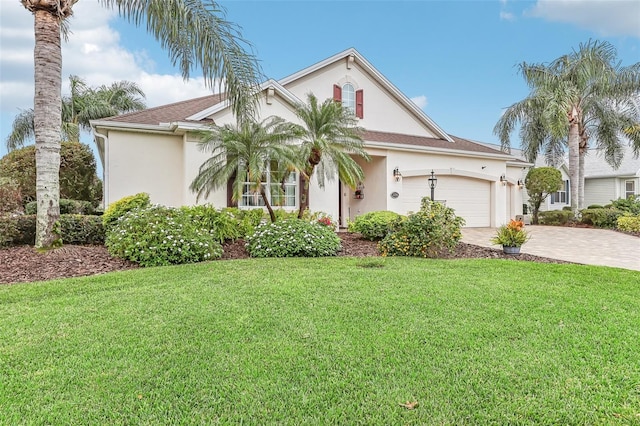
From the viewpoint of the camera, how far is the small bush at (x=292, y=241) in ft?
28.4

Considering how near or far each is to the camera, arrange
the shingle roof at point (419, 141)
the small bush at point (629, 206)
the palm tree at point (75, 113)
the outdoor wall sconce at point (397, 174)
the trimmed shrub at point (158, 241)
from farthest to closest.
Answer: the palm tree at point (75, 113)
the small bush at point (629, 206)
the shingle roof at point (419, 141)
the outdoor wall sconce at point (397, 174)
the trimmed shrub at point (158, 241)

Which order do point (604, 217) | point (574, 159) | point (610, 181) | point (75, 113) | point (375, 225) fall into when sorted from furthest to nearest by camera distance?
point (610, 181) < point (75, 113) < point (574, 159) < point (604, 217) < point (375, 225)

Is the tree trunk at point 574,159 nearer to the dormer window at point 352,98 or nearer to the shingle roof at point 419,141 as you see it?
the shingle roof at point 419,141

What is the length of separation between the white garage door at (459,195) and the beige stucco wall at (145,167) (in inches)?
356

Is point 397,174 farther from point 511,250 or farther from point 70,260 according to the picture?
point 70,260

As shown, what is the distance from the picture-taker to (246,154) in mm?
9680

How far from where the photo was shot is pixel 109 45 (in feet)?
48.4

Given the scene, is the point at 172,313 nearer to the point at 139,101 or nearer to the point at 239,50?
the point at 239,50

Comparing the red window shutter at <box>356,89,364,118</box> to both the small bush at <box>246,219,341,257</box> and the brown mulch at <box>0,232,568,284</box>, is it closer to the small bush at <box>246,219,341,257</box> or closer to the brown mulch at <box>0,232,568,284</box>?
the small bush at <box>246,219,341,257</box>

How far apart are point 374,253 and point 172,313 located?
5804 millimetres

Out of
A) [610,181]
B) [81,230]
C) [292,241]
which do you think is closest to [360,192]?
[292,241]

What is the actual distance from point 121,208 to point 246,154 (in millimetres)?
3886

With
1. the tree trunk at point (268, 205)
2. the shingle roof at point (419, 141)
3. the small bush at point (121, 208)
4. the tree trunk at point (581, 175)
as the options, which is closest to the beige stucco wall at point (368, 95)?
the shingle roof at point (419, 141)

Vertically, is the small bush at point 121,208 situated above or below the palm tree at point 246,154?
below
